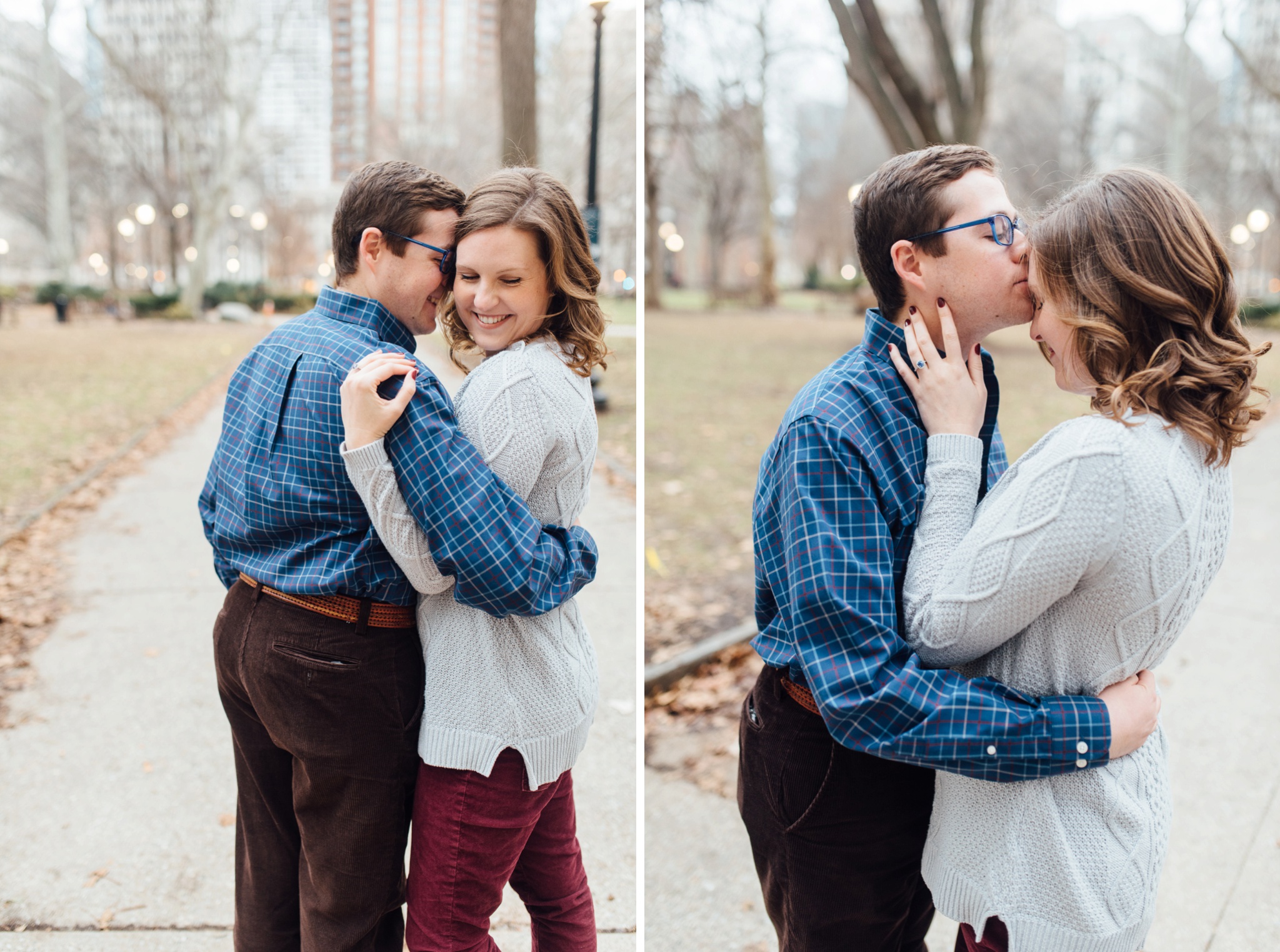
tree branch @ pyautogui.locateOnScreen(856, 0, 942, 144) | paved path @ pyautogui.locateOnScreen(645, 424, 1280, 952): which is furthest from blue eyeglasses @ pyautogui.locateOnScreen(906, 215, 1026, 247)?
tree branch @ pyautogui.locateOnScreen(856, 0, 942, 144)

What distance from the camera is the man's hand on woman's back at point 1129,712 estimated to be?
1.54 metres

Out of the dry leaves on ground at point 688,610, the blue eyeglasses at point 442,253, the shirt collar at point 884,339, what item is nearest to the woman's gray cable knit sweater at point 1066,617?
the shirt collar at point 884,339

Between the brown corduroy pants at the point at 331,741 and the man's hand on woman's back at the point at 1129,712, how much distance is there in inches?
52.3

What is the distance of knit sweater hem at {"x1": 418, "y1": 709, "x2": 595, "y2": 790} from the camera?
1957mm

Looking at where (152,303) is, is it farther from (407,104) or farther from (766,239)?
(766,239)

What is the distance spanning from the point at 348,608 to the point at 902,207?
1.33 meters

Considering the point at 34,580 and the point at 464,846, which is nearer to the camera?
the point at 464,846

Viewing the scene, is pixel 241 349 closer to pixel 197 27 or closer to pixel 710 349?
pixel 710 349

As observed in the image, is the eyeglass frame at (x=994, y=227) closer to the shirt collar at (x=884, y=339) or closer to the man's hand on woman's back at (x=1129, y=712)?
the shirt collar at (x=884, y=339)

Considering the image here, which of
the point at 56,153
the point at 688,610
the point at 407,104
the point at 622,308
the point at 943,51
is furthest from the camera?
the point at 407,104

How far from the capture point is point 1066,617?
1.55 metres

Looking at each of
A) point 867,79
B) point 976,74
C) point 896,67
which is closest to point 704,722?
point 896,67

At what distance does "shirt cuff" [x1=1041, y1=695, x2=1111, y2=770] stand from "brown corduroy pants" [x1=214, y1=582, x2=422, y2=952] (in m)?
1.24

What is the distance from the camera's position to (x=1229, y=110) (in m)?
42.6
